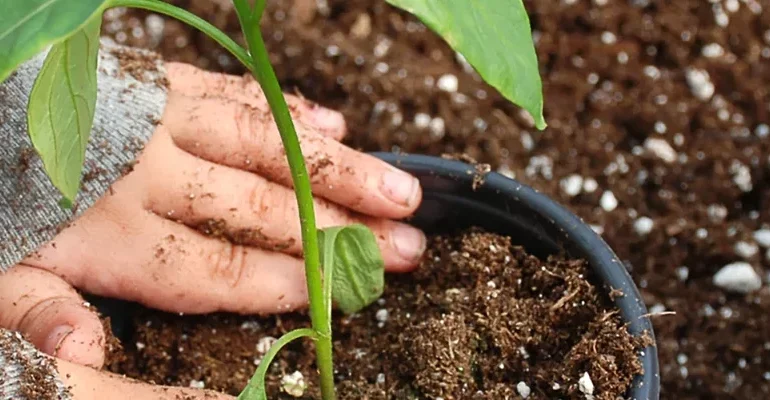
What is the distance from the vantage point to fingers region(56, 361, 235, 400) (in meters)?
0.91

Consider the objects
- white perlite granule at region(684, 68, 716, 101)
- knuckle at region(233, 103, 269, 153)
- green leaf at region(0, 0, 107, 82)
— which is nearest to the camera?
green leaf at region(0, 0, 107, 82)

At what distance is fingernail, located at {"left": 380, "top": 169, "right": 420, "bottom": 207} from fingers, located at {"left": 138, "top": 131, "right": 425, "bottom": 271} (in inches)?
2.4

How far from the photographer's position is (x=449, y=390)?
1008 mm

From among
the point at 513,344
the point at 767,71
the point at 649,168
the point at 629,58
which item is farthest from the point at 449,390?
the point at 767,71

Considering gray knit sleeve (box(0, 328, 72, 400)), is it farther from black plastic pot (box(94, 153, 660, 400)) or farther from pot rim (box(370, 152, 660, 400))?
pot rim (box(370, 152, 660, 400))

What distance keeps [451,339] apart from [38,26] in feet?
2.01

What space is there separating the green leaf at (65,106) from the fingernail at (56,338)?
0.26 m

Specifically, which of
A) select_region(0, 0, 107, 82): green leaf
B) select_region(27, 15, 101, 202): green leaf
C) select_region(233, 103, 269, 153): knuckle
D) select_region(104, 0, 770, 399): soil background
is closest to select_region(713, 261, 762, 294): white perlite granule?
select_region(104, 0, 770, 399): soil background

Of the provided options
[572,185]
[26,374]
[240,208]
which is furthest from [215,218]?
[572,185]

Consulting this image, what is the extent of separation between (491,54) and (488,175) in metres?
0.51

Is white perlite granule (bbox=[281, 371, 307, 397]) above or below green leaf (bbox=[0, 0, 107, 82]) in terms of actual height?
below

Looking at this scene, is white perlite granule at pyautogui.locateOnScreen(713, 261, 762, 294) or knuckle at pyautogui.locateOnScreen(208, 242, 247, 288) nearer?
knuckle at pyautogui.locateOnScreen(208, 242, 247, 288)

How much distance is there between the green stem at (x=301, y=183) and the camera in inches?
29.3

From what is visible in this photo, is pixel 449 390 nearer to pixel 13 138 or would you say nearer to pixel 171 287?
pixel 171 287
